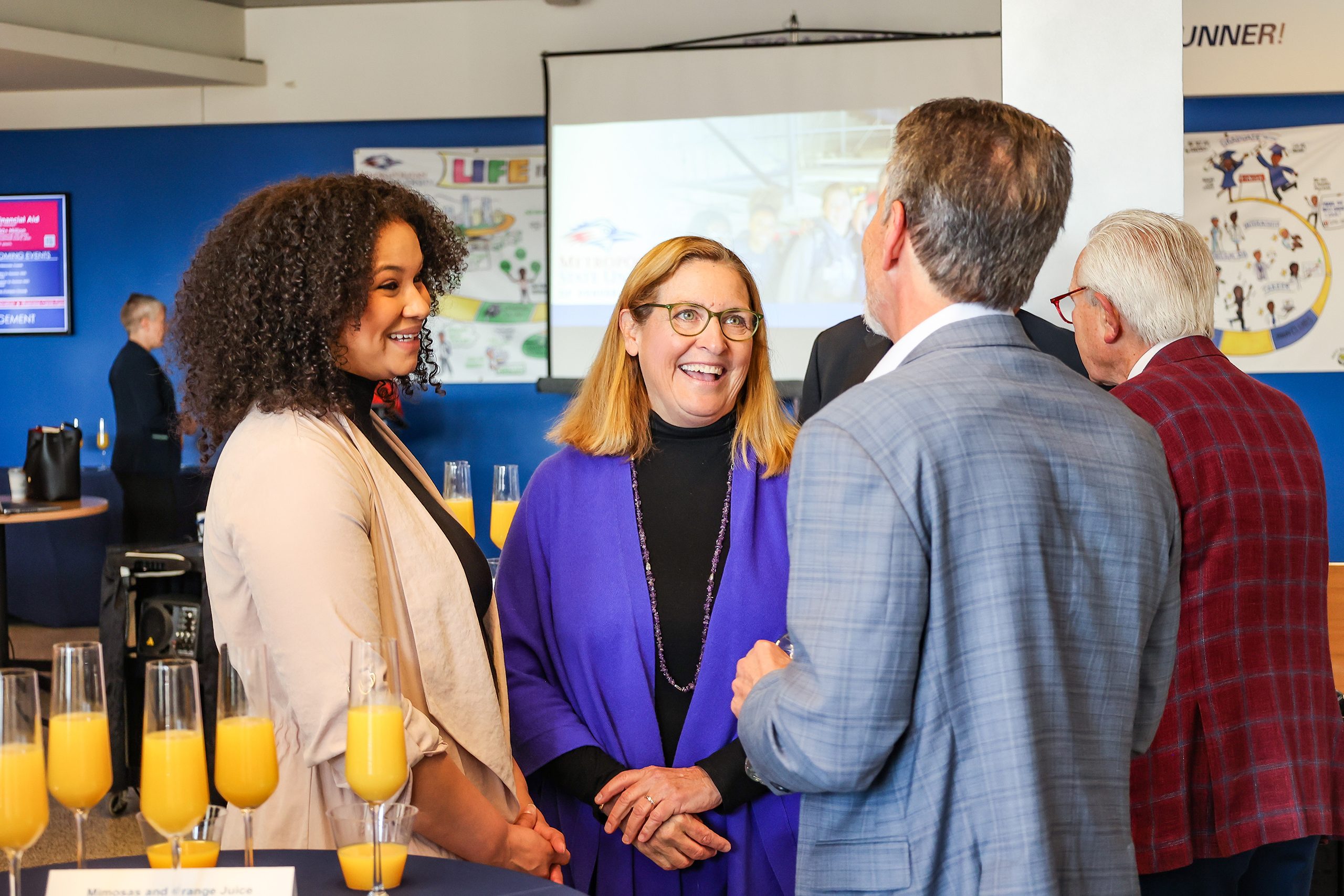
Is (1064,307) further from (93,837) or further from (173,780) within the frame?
(93,837)

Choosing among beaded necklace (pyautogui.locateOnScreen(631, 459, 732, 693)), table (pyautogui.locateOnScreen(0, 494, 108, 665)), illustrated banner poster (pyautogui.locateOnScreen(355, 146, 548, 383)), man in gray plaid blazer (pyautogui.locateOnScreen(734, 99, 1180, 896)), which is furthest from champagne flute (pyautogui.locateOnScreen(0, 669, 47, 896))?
illustrated banner poster (pyautogui.locateOnScreen(355, 146, 548, 383))

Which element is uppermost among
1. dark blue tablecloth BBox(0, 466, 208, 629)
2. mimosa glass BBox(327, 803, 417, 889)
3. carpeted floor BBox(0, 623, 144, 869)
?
mimosa glass BBox(327, 803, 417, 889)

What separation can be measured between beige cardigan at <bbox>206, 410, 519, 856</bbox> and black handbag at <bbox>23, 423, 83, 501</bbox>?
3977 millimetres

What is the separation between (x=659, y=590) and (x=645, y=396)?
359 mm

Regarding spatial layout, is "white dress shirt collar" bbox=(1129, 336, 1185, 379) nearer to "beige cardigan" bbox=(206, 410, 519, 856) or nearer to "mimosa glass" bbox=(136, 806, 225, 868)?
"beige cardigan" bbox=(206, 410, 519, 856)

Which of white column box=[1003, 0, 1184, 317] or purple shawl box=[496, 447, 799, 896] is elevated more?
white column box=[1003, 0, 1184, 317]

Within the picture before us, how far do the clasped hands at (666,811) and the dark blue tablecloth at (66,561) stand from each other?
549 centimetres

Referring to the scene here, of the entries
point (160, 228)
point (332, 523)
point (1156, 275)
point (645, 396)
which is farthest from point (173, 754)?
point (160, 228)

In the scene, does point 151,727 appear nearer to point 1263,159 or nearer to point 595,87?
point 595,87

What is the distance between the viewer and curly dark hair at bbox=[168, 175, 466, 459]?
150cm

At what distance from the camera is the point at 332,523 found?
139 cm

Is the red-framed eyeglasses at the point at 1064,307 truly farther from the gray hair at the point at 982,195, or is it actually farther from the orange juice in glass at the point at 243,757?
the orange juice in glass at the point at 243,757

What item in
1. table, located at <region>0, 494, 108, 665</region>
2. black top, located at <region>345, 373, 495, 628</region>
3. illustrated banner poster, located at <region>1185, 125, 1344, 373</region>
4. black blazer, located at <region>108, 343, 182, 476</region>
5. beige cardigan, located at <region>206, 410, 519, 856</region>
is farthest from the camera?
black blazer, located at <region>108, 343, 182, 476</region>

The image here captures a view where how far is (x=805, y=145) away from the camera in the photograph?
5891 mm
